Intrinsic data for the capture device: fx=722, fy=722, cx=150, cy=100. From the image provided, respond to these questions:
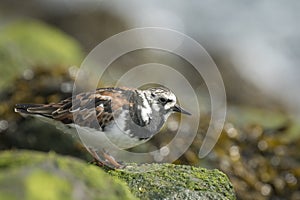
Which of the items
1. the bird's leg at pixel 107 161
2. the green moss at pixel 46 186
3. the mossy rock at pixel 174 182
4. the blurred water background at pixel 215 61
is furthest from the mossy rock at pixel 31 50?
the green moss at pixel 46 186

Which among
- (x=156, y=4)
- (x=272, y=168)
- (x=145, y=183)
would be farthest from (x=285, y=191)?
(x=156, y=4)

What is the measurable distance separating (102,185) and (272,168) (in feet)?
18.5

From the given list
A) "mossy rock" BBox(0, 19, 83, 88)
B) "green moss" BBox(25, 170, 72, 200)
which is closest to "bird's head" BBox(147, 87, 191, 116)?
"green moss" BBox(25, 170, 72, 200)

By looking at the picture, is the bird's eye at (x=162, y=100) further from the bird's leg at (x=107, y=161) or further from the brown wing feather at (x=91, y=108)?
the bird's leg at (x=107, y=161)

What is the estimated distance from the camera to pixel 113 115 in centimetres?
619

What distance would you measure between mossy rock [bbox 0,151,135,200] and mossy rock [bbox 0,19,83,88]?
6.52 m

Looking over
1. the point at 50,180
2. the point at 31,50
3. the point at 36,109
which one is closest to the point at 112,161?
the point at 36,109

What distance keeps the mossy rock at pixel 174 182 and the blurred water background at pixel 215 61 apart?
8.91ft

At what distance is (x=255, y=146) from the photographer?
31.6ft

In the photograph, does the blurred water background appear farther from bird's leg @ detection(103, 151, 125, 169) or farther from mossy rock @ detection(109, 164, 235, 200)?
mossy rock @ detection(109, 164, 235, 200)

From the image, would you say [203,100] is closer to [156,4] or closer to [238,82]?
[238,82]

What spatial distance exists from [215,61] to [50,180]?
45.1 feet

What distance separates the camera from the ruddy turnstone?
611 cm

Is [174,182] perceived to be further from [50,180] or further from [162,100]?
[50,180]
